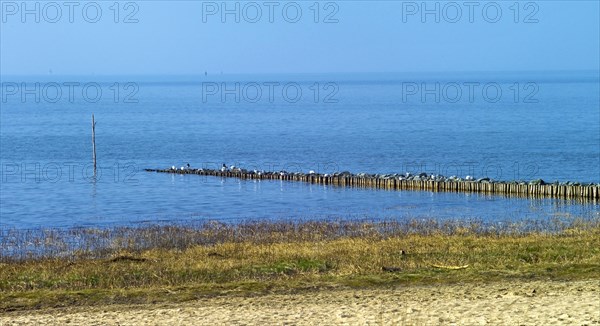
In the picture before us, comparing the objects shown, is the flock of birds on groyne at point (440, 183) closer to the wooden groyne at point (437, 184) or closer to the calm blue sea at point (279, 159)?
the wooden groyne at point (437, 184)

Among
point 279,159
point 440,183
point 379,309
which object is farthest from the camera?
point 279,159

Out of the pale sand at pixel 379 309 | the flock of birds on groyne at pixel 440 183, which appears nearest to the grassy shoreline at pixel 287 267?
the pale sand at pixel 379 309

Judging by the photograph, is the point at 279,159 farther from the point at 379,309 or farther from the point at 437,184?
the point at 379,309

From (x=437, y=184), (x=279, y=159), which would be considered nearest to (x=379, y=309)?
(x=437, y=184)

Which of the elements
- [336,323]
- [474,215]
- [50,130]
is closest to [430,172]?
[474,215]

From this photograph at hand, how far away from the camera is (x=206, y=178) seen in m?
73.1

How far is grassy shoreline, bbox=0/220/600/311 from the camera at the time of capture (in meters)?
19.0

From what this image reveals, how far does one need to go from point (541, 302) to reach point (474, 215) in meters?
28.9

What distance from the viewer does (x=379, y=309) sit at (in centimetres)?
1656

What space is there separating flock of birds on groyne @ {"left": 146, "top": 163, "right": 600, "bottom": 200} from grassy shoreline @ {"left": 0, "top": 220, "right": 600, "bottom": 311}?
19513mm

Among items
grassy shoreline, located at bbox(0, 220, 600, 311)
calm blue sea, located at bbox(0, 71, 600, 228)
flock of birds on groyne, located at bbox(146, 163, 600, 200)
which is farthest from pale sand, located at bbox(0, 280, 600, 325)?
flock of birds on groyne, located at bbox(146, 163, 600, 200)

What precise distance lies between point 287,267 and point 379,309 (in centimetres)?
642

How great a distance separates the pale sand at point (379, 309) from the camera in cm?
1562

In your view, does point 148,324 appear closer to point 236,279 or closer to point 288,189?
point 236,279
